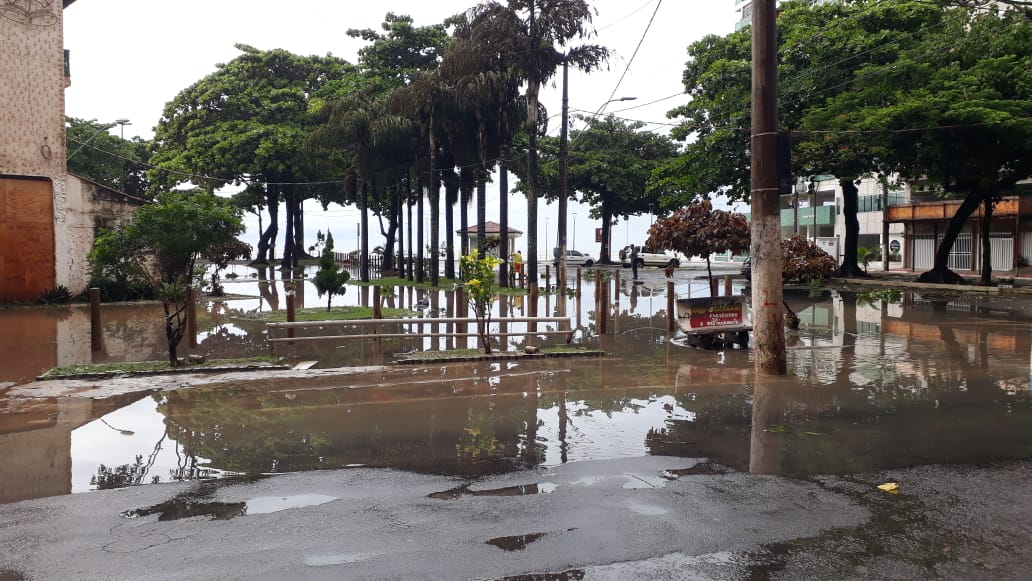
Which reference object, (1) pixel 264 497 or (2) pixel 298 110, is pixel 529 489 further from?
(2) pixel 298 110

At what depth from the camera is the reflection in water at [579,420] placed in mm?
7281

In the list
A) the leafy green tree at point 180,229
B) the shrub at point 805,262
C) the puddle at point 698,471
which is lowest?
the puddle at point 698,471

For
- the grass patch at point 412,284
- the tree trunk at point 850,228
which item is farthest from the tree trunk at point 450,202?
the tree trunk at point 850,228

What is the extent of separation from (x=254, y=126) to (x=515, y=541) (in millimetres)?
47090

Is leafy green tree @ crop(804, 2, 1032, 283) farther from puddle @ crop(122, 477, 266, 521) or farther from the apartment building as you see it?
the apartment building

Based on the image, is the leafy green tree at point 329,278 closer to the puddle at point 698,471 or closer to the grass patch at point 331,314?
the grass patch at point 331,314

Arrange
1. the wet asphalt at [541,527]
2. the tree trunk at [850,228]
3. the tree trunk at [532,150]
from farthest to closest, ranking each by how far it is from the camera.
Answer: the tree trunk at [850,228] → the tree trunk at [532,150] → the wet asphalt at [541,527]

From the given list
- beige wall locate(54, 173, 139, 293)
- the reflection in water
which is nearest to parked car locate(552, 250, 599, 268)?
beige wall locate(54, 173, 139, 293)

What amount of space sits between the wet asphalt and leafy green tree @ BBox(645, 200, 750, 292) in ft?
44.9

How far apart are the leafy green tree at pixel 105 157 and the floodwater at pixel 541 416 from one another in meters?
42.5

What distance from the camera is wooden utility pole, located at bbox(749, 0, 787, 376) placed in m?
11.4

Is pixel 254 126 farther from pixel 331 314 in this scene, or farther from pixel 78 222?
pixel 331 314

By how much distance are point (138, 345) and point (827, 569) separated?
1541 cm

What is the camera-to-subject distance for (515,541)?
16.9 feet
